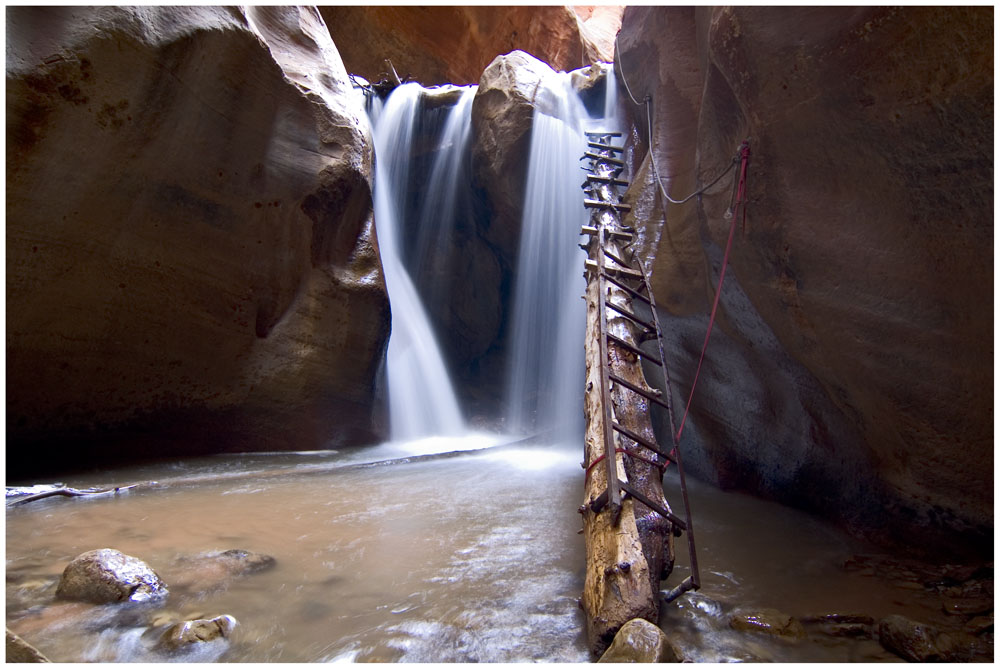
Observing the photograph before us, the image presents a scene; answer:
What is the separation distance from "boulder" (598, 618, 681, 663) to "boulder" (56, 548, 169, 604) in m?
2.04

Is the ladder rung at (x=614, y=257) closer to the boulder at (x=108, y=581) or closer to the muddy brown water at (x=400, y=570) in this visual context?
the muddy brown water at (x=400, y=570)

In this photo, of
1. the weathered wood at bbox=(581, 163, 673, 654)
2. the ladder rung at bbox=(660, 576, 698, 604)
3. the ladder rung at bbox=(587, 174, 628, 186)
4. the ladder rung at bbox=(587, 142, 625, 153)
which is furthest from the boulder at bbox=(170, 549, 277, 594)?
the ladder rung at bbox=(587, 142, 625, 153)

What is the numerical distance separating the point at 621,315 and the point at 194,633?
363 cm

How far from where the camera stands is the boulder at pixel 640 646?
1997mm

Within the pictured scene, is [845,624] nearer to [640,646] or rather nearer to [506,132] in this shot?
[640,646]

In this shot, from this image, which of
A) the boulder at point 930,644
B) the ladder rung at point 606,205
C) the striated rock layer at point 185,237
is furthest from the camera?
the ladder rung at point 606,205

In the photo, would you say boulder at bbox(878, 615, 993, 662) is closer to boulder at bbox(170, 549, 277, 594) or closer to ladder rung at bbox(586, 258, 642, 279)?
boulder at bbox(170, 549, 277, 594)

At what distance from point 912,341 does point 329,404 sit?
604 centimetres

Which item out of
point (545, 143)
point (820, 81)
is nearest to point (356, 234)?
point (545, 143)

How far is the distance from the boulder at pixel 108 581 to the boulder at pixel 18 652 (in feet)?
3.25

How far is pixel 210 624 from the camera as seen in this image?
234 centimetres

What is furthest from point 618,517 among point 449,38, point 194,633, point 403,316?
point 449,38

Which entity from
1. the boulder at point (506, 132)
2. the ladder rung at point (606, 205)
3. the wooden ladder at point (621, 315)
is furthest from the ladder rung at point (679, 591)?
the boulder at point (506, 132)

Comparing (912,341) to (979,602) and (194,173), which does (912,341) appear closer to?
(979,602)
